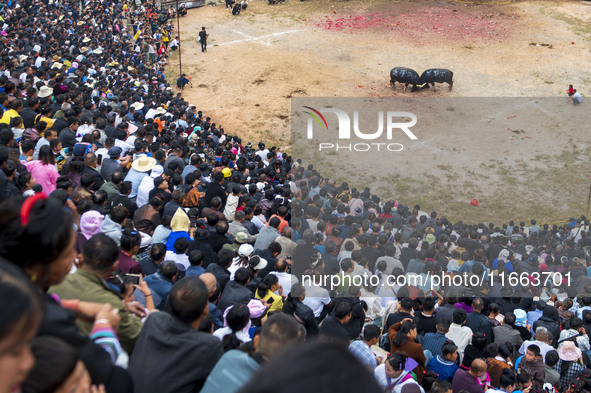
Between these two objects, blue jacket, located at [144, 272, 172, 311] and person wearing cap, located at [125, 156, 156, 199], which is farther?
person wearing cap, located at [125, 156, 156, 199]

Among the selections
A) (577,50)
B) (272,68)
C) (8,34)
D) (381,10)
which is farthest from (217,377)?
(381,10)

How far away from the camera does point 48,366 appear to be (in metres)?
2.77

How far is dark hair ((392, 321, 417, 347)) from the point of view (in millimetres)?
6672

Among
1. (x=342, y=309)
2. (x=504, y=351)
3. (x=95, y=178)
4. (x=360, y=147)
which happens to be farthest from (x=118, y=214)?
(x=360, y=147)

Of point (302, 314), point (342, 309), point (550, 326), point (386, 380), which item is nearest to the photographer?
point (386, 380)

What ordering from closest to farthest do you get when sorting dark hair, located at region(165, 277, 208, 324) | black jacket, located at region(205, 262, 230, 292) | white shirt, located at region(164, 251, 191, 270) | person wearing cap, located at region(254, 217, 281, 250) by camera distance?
dark hair, located at region(165, 277, 208, 324)
black jacket, located at region(205, 262, 230, 292)
white shirt, located at region(164, 251, 191, 270)
person wearing cap, located at region(254, 217, 281, 250)

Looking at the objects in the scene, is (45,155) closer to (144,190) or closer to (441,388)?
(144,190)

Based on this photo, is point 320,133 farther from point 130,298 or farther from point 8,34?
point 130,298

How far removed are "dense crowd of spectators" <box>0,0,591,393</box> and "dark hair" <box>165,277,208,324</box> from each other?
15 mm

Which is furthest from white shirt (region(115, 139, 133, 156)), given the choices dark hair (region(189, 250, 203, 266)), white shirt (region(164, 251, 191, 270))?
dark hair (region(189, 250, 203, 266))

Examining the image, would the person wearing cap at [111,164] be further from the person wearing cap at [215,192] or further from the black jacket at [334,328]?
the black jacket at [334,328]

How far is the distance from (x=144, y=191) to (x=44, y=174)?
1719 millimetres

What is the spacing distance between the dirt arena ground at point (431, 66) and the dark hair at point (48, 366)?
13146 millimetres

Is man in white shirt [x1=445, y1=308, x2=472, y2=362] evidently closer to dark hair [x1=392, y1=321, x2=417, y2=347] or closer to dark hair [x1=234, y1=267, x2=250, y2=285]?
dark hair [x1=392, y1=321, x2=417, y2=347]
